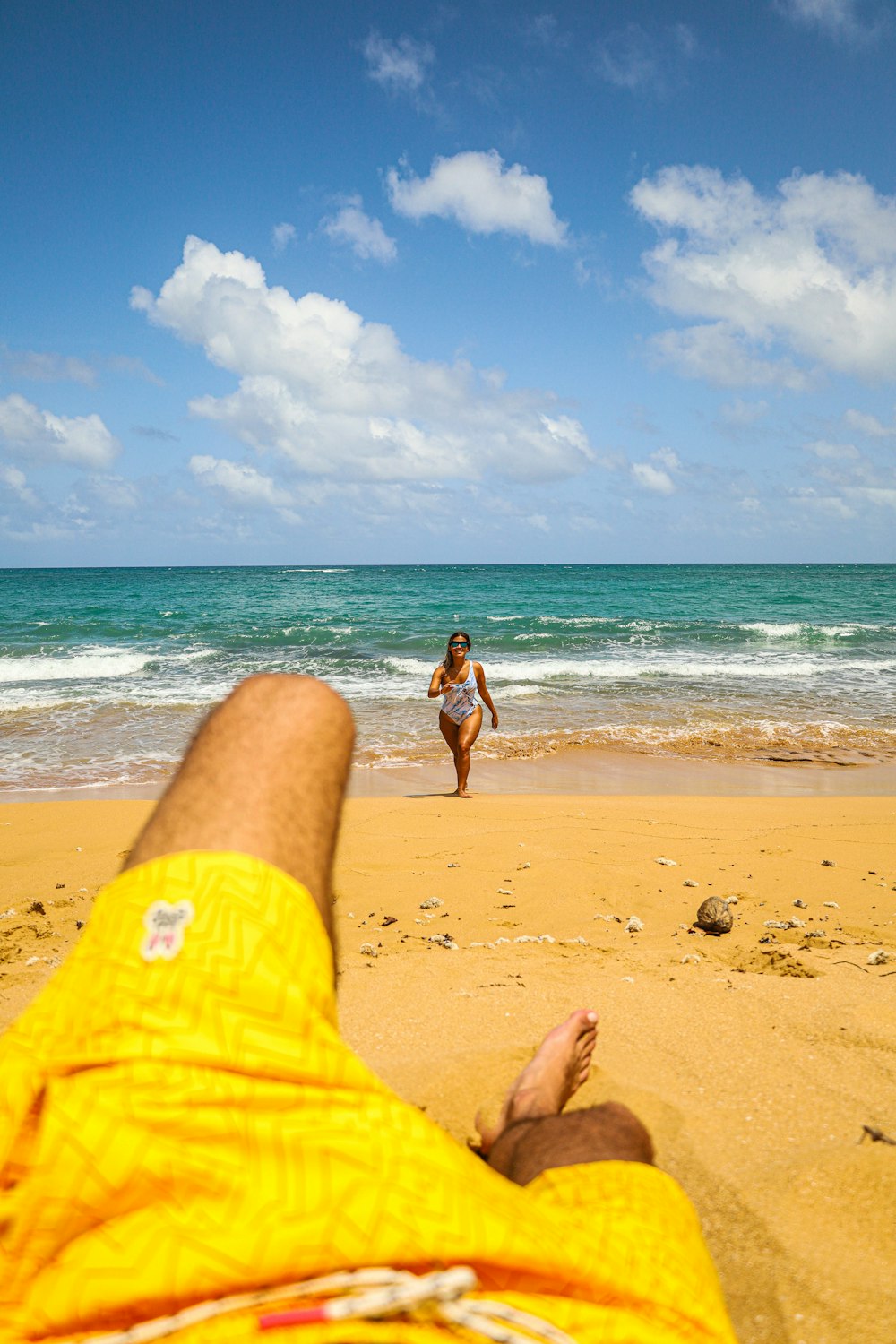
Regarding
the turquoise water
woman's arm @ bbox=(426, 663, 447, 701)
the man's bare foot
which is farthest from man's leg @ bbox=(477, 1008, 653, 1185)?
the turquoise water

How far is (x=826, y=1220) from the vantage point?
161 centimetres

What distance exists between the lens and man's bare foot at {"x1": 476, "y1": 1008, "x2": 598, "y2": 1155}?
184 centimetres

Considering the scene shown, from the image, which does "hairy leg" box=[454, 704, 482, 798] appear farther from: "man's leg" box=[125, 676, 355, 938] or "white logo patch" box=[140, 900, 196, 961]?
"white logo patch" box=[140, 900, 196, 961]

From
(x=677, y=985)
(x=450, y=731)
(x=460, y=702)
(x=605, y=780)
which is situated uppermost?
(x=460, y=702)

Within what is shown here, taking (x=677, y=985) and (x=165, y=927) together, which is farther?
(x=677, y=985)

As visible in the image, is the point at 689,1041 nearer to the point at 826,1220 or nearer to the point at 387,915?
the point at 826,1220

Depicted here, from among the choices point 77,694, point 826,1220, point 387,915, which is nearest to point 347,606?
point 77,694

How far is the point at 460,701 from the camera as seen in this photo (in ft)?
25.5

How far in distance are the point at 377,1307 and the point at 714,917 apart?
10.1 ft

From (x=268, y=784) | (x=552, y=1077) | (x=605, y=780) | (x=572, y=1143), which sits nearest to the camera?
(x=268, y=784)

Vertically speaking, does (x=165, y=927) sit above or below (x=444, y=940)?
above

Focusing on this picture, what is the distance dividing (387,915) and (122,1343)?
3.22m

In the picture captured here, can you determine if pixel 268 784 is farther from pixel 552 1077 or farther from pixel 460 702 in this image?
pixel 460 702

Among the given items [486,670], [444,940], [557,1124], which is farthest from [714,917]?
[486,670]
